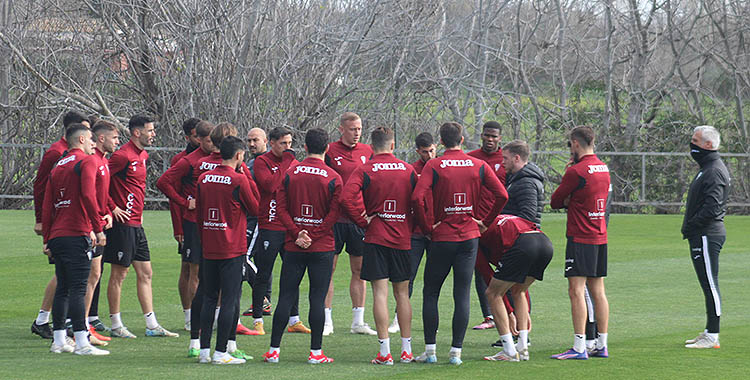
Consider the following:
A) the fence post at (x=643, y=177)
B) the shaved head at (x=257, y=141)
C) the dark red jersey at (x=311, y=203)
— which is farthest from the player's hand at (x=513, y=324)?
the fence post at (x=643, y=177)

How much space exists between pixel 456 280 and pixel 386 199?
2.88 feet

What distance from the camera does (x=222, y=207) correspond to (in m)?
7.52

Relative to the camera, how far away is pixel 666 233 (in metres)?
19.4

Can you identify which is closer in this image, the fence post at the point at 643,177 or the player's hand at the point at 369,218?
the player's hand at the point at 369,218

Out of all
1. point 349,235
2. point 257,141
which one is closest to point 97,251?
point 257,141

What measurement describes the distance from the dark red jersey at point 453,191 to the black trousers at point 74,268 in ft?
8.97

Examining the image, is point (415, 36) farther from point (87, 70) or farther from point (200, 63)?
point (87, 70)

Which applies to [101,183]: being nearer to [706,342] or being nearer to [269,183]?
[269,183]

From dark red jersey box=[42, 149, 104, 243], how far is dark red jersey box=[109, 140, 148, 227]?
88cm

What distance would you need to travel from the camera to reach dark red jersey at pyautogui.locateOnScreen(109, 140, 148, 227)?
8742 mm

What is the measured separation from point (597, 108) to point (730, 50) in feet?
Answer: 13.6

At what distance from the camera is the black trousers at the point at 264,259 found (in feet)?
30.0

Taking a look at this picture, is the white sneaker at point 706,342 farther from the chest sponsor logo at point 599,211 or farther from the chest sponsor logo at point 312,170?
the chest sponsor logo at point 312,170

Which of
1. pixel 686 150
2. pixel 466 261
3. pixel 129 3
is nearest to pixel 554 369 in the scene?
pixel 466 261
